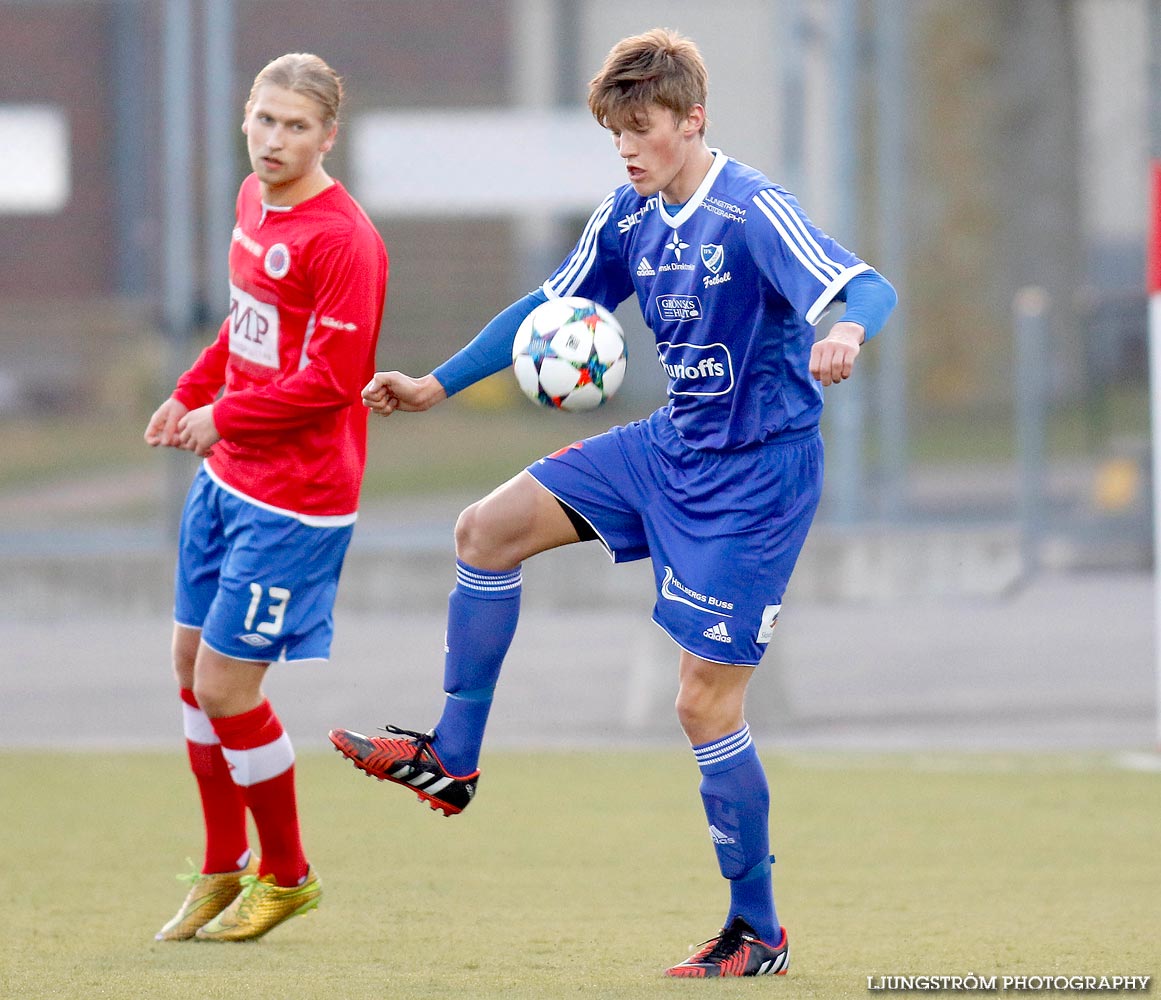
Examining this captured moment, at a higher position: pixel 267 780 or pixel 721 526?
pixel 721 526

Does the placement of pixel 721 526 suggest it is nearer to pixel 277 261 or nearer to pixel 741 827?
pixel 741 827

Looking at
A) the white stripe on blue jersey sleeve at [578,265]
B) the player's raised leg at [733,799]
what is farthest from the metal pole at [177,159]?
the player's raised leg at [733,799]

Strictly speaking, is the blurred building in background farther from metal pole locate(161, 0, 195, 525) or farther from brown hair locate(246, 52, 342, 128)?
brown hair locate(246, 52, 342, 128)

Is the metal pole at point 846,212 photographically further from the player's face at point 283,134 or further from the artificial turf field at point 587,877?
the player's face at point 283,134

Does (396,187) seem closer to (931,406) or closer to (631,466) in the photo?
(931,406)

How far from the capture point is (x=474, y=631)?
15.1ft

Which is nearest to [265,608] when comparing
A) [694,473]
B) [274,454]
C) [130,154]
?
[274,454]

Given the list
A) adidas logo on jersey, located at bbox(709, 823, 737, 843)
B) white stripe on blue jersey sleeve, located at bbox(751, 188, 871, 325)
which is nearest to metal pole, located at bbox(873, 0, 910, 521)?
adidas logo on jersey, located at bbox(709, 823, 737, 843)

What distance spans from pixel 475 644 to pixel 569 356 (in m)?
0.72

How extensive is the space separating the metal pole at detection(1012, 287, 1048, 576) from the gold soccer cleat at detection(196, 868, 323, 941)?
911 cm

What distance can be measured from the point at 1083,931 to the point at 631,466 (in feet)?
5.26

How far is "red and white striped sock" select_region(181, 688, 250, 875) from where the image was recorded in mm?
5012

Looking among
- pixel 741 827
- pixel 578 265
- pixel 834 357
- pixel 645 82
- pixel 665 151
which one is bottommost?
pixel 741 827

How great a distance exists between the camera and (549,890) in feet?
18.0
